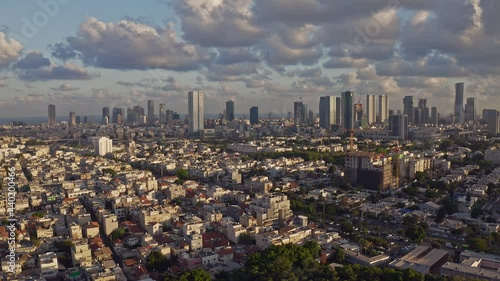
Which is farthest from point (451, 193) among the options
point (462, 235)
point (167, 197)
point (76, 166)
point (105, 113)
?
point (105, 113)

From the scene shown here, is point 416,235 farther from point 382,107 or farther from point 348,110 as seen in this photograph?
point 382,107

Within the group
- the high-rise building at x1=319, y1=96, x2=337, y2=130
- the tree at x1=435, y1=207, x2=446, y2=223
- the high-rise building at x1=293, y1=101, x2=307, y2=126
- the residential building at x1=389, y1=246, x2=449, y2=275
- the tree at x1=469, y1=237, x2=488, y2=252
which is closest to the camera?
the residential building at x1=389, y1=246, x2=449, y2=275

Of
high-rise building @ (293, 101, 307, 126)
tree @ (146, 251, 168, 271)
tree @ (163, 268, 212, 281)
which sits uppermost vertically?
high-rise building @ (293, 101, 307, 126)

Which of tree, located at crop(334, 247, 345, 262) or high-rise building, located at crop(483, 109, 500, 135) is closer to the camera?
tree, located at crop(334, 247, 345, 262)

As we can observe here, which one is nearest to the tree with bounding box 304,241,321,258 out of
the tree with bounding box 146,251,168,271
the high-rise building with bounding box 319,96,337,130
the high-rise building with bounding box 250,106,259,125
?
the tree with bounding box 146,251,168,271

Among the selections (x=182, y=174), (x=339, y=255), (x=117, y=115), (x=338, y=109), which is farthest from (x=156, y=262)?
→ (x=117, y=115)

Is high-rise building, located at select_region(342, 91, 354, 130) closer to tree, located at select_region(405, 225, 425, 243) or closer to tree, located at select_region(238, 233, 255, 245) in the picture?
tree, located at select_region(405, 225, 425, 243)

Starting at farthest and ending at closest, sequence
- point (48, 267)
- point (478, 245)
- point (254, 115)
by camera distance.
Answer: point (254, 115) < point (478, 245) < point (48, 267)
